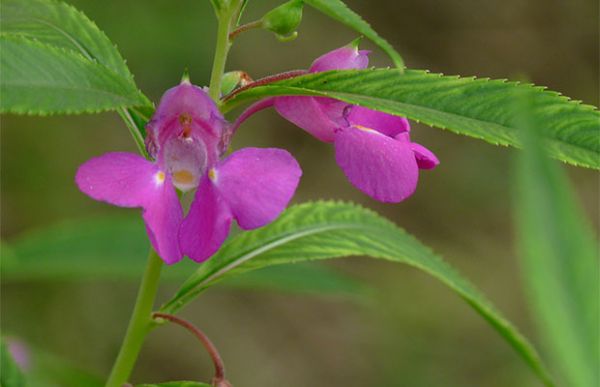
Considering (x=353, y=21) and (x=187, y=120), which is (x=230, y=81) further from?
(x=353, y=21)

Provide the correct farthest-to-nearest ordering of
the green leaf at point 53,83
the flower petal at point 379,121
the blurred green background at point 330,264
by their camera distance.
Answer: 1. the blurred green background at point 330,264
2. the flower petal at point 379,121
3. the green leaf at point 53,83

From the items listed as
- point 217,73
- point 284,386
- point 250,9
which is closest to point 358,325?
point 284,386

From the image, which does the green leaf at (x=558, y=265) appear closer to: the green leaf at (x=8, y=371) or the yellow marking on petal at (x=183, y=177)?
the yellow marking on petal at (x=183, y=177)

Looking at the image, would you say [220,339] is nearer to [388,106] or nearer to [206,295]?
[206,295]

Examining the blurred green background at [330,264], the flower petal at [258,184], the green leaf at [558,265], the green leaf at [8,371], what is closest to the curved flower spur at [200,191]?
the flower petal at [258,184]

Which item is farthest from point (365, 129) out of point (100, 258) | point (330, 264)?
point (330, 264)
